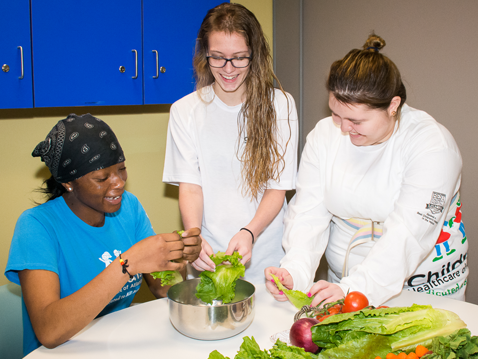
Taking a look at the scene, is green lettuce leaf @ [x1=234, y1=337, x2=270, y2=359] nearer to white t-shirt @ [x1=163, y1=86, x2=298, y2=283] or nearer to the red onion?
the red onion

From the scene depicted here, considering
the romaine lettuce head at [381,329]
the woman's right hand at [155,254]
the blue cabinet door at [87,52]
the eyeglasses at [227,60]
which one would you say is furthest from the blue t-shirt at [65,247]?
the blue cabinet door at [87,52]

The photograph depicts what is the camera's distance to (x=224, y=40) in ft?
6.01

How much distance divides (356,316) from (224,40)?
1209 mm

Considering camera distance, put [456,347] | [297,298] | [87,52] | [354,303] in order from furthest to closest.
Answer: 1. [87,52]
2. [297,298]
3. [354,303]
4. [456,347]

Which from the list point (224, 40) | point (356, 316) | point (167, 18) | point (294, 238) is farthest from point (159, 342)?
point (167, 18)

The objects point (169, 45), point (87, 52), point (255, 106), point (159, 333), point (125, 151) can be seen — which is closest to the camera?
point (159, 333)

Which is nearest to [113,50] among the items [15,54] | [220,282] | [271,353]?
[15,54]

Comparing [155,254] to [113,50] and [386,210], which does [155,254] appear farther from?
[113,50]

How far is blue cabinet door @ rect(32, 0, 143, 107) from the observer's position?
2.32m

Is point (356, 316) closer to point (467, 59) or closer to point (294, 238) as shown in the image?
point (294, 238)

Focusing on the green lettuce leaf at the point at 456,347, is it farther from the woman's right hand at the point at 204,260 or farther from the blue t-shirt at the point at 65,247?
the blue t-shirt at the point at 65,247

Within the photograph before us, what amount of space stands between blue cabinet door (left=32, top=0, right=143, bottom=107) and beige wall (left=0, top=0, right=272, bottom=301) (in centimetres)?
44

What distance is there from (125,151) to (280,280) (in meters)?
1.92

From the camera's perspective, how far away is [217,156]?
206 cm
